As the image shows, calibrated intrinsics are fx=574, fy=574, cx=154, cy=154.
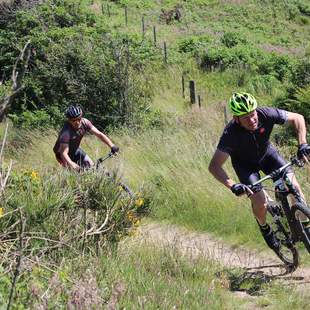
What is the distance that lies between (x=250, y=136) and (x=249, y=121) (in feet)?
0.67

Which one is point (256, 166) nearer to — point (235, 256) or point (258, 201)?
point (258, 201)

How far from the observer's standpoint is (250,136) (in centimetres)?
557

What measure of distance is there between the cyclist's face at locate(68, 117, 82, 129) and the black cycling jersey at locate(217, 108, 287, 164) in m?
3.02

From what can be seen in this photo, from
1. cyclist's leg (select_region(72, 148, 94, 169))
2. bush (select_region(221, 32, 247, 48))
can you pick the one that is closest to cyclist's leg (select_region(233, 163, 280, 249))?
cyclist's leg (select_region(72, 148, 94, 169))

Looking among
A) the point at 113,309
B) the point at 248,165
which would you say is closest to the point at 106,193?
the point at 248,165

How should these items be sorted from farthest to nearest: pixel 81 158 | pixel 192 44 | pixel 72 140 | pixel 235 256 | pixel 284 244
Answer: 1. pixel 192 44
2. pixel 81 158
3. pixel 72 140
4. pixel 235 256
5. pixel 284 244

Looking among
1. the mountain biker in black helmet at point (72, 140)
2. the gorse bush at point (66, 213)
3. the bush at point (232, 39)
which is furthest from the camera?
the bush at point (232, 39)

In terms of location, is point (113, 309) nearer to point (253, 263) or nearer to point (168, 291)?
point (168, 291)

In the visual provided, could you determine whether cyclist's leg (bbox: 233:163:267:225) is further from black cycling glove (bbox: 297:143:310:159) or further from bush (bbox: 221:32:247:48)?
bush (bbox: 221:32:247:48)

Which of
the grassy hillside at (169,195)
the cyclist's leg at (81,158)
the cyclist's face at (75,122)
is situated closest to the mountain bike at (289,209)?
the grassy hillside at (169,195)

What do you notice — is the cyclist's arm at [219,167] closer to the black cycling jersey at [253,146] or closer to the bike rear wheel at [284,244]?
the black cycling jersey at [253,146]

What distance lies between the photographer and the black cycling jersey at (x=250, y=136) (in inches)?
218

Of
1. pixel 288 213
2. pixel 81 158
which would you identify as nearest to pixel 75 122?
pixel 81 158

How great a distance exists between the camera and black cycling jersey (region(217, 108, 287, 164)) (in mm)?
5539
